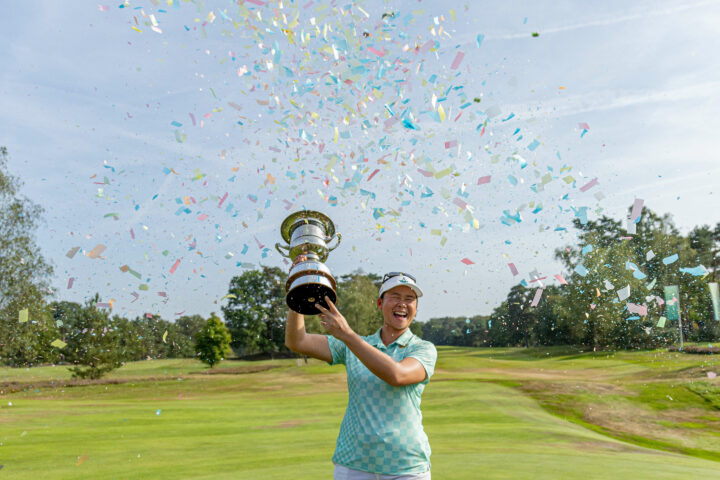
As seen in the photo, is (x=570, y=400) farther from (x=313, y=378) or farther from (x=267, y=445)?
(x=313, y=378)

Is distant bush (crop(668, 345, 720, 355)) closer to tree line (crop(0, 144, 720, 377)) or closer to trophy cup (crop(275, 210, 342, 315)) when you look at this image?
tree line (crop(0, 144, 720, 377))

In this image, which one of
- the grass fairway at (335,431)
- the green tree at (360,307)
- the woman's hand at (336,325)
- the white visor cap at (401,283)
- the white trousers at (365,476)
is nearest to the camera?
the woman's hand at (336,325)

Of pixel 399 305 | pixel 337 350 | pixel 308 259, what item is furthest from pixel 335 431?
pixel 308 259

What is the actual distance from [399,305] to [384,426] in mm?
782

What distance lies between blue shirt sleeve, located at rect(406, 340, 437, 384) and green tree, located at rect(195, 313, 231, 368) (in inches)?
2347

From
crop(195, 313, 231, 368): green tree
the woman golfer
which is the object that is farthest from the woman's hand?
→ crop(195, 313, 231, 368): green tree

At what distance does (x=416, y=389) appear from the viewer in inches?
132

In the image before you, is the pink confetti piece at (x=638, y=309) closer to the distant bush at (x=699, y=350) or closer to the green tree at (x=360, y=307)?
the distant bush at (x=699, y=350)

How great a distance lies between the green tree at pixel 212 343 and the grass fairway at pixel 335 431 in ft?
74.3

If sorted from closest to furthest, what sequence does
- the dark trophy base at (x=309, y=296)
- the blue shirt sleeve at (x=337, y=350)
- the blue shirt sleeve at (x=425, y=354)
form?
1. the dark trophy base at (x=309, y=296)
2. the blue shirt sleeve at (x=425, y=354)
3. the blue shirt sleeve at (x=337, y=350)

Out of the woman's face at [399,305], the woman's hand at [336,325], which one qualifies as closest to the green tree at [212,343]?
the woman's face at [399,305]

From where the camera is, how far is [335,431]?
1658 centimetres

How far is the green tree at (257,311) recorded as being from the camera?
219ft

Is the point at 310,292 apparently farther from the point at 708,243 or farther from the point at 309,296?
the point at 708,243
